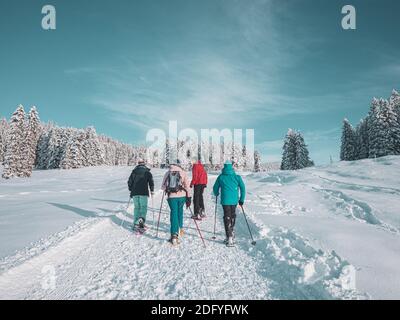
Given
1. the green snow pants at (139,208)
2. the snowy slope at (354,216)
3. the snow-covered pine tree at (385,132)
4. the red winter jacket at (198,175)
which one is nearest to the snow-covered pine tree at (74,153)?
the snowy slope at (354,216)

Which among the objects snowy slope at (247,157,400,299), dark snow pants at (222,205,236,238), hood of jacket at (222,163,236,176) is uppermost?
hood of jacket at (222,163,236,176)

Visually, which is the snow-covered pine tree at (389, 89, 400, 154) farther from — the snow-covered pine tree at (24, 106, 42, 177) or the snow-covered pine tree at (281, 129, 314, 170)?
the snow-covered pine tree at (24, 106, 42, 177)

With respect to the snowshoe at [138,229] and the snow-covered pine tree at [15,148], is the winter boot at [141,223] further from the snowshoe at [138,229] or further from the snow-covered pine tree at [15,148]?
the snow-covered pine tree at [15,148]

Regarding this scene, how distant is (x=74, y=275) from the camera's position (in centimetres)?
551

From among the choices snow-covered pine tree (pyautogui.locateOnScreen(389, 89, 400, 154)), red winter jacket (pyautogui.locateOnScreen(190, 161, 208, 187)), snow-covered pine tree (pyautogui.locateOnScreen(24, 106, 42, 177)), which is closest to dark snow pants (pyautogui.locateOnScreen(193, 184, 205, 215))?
red winter jacket (pyautogui.locateOnScreen(190, 161, 208, 187))

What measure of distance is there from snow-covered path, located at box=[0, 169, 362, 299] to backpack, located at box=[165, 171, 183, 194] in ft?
5.33

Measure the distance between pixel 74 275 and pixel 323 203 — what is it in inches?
523

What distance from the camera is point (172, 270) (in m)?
5.72

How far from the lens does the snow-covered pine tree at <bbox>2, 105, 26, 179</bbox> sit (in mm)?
43562

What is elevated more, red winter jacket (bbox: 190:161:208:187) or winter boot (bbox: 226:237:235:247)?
red winter jacket (bbox: 190:161:208:187)

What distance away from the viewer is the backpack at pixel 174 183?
8.02 metres

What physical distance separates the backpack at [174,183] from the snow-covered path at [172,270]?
1.63 metres

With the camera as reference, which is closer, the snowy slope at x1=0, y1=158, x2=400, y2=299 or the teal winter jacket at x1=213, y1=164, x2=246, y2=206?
the snowy slope at x1=0, y1=158, x2=400, y2=299

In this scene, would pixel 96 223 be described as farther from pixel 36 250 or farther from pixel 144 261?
pixel 144 261
